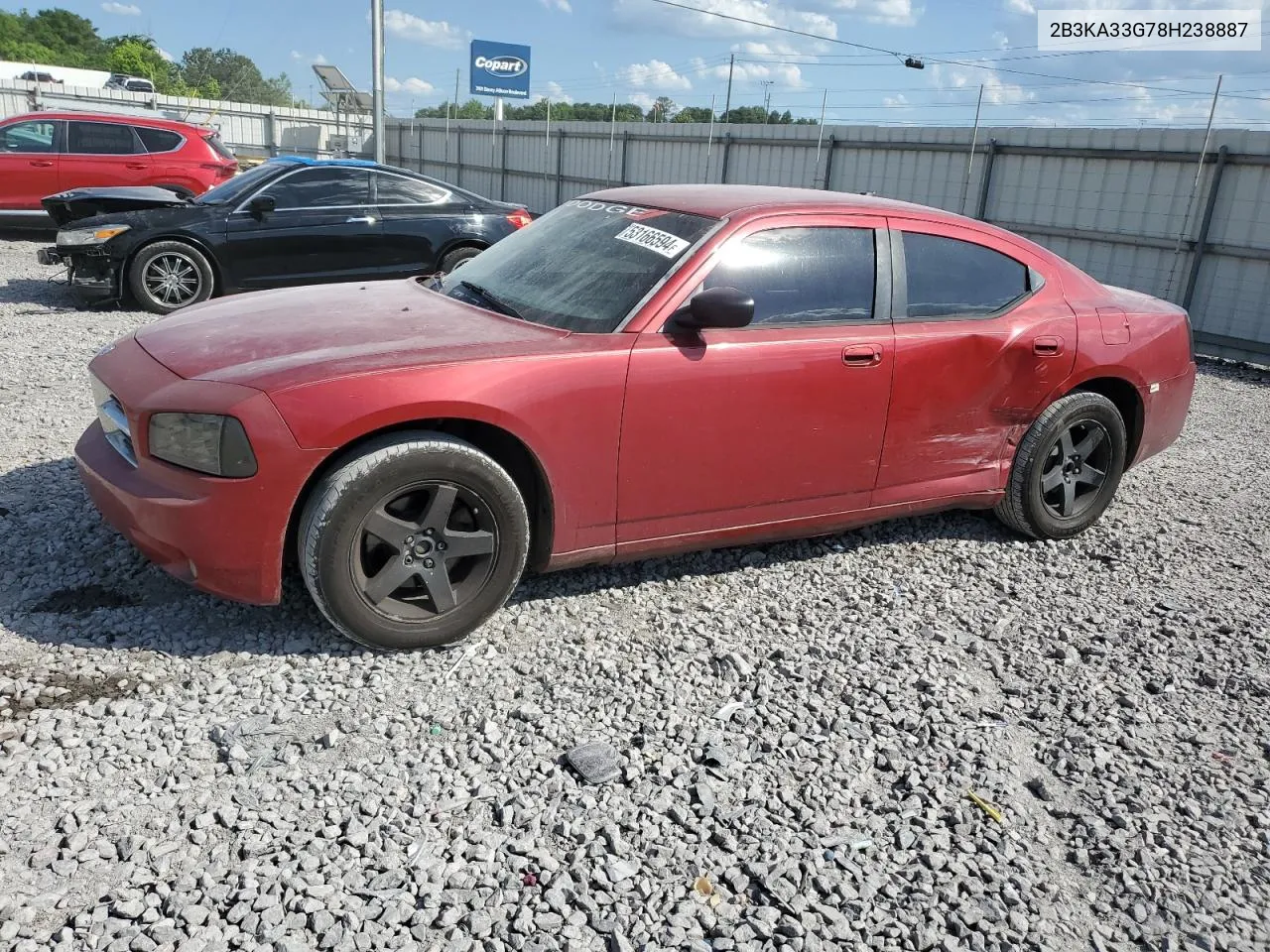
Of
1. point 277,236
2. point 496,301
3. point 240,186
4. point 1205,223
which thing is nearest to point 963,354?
point 496,301

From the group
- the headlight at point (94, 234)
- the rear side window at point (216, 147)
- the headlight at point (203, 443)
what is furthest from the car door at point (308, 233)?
the headlight at point (203, 443)

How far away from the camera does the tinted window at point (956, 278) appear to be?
14.0ft

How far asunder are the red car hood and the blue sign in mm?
26666

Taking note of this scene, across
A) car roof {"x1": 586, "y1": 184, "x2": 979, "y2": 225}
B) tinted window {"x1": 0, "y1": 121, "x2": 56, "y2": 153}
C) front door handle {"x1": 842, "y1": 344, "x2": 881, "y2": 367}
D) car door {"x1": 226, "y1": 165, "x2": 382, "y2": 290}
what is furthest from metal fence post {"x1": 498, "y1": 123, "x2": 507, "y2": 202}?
front door handle {"x1": 842, "y1": 344, "x2": 881, "y2": 367}

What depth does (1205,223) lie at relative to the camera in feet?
34.8

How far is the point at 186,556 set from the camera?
10.5ft

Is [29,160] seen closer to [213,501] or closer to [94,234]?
[94,234]

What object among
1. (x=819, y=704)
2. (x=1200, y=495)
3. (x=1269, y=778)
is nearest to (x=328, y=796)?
(x=819, y=704)

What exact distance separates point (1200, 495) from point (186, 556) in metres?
5.56

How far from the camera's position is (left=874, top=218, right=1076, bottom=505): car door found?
4.19 m

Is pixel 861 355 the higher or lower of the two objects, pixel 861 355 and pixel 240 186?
the lower

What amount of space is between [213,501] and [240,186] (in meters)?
7.25

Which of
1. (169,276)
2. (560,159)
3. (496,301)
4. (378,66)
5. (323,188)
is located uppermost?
(378,66)

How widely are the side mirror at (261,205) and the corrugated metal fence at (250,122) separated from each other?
2010cm
